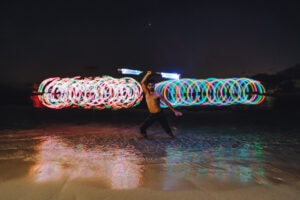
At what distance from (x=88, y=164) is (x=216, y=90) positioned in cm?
1608

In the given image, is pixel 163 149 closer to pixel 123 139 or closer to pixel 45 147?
pixel 123 139

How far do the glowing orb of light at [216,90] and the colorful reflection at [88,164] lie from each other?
43.7ft

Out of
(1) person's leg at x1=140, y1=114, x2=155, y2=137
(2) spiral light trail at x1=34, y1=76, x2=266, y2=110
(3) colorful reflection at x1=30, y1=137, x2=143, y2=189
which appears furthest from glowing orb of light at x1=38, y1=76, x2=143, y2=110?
(3) colorful reflection at x1=30, y1=137, x2=143, y2=189

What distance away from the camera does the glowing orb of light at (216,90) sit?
20.0m

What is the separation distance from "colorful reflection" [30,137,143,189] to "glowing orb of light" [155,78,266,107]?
13319 mm

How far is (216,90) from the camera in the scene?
20.5 m

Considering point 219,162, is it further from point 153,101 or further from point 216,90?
point 216,90

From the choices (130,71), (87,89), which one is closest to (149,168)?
(87,89)

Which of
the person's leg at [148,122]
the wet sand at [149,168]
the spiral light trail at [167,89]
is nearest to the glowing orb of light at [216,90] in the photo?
the spiral light trail at [167,89]

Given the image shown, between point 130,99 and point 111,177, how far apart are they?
17894 mm

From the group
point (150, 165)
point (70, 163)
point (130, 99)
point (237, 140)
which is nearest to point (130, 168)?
point (150, 165)

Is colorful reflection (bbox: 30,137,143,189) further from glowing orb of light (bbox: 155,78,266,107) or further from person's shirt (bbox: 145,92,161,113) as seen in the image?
glowing orb of light (bbox: 155,78,266,107)

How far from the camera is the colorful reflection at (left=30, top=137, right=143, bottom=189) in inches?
185

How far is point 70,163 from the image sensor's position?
5691mm
